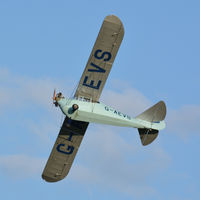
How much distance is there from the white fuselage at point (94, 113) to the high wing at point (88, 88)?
87 cm

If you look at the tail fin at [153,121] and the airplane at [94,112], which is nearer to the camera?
the airplane at [94,112]

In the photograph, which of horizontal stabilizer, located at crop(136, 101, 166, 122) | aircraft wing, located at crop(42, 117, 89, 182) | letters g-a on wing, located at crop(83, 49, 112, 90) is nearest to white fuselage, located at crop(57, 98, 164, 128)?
letters g-a on wing, located at crop(83, 49, 112, 90)

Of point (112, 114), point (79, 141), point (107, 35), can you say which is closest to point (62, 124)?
point (79, 141)

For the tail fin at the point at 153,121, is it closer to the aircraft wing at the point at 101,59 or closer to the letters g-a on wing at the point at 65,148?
the aircraft wing at the point at 101,59

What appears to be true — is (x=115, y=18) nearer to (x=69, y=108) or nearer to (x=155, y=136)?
(x=69, y=108)

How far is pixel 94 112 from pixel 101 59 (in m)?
3.21

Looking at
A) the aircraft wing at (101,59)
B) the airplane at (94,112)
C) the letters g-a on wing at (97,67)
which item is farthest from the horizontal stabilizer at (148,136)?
the letters g-a on wing at (97,67)

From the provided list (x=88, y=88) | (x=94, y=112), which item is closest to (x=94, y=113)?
(x=94, y=112)

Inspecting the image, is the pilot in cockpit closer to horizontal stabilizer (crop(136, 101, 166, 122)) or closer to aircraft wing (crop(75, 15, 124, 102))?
aircraft wing (crop(75, 15, 124, 102))

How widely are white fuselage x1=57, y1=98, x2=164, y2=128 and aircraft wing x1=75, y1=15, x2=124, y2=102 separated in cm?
82

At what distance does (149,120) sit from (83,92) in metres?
4.97

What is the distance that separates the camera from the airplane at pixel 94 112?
32.5 m

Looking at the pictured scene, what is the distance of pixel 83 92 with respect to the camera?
3419 centimetres

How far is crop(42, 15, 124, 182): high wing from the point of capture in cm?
3222
